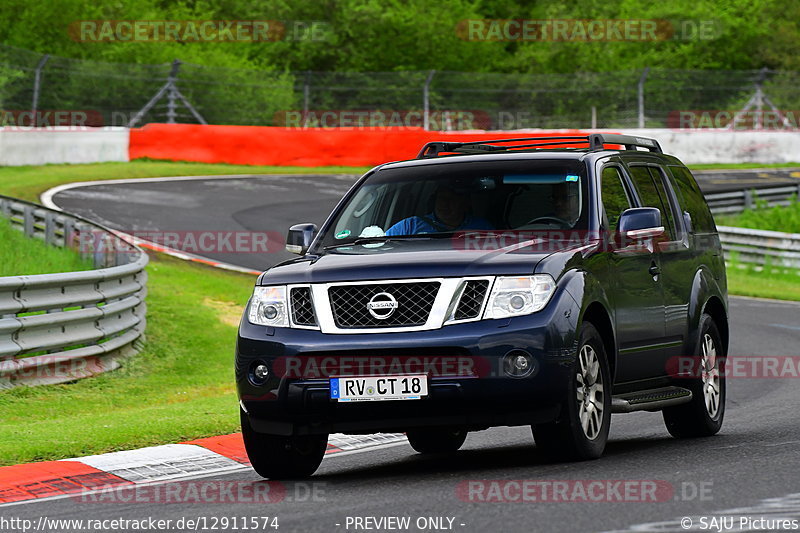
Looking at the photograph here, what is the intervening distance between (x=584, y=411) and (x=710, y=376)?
2475 millimetres

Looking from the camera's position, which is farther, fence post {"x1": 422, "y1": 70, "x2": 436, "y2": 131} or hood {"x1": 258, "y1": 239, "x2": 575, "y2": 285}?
fence post {"x1": 422, "y1": 70, "x2": 436, "y2": 131}

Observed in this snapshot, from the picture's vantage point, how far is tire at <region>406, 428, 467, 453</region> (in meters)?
9.68

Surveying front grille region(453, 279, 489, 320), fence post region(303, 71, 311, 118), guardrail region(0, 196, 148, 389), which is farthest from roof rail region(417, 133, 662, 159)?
fence post region(303, 71, 311, 118)

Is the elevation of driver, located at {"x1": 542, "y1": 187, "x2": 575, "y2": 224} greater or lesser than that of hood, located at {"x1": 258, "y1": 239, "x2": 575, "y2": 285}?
greater

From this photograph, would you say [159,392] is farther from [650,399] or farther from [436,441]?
[650,399]

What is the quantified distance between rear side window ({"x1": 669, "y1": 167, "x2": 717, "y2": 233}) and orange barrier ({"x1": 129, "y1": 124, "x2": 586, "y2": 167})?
2627 cm

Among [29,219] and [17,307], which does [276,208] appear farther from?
[17,307]

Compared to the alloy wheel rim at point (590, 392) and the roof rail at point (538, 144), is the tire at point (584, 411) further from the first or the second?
the roof rail at point (538, 144)

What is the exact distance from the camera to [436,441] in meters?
9.79

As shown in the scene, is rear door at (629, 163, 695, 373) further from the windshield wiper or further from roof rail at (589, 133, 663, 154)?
the windshield wiper

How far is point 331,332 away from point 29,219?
523 inches

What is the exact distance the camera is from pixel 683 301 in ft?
32.4

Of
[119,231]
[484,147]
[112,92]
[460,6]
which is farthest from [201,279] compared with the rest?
[460,6]

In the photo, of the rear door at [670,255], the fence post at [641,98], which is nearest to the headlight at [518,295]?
the rear door at [670,255]
